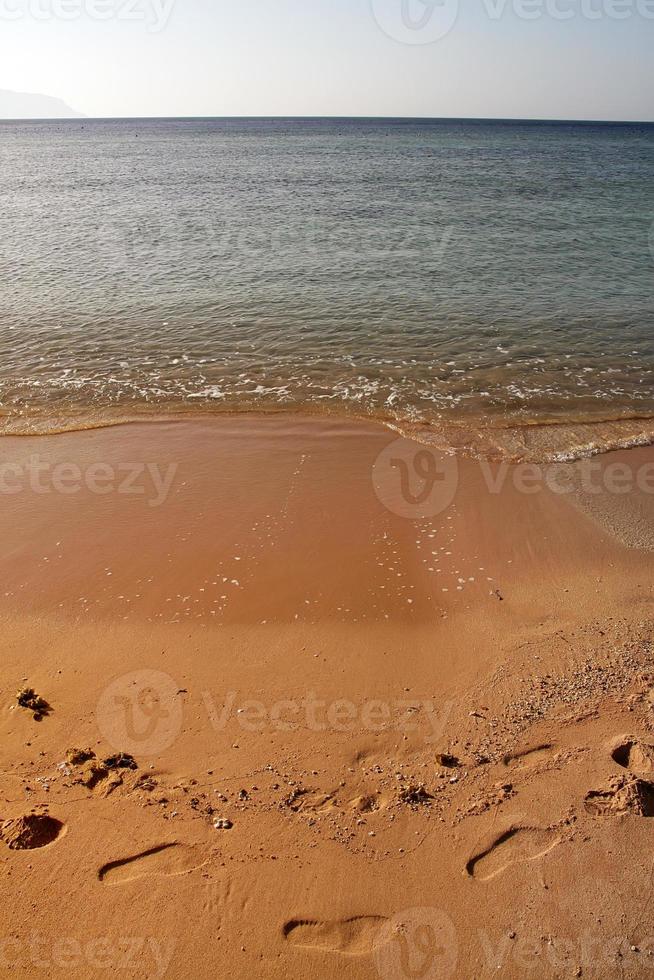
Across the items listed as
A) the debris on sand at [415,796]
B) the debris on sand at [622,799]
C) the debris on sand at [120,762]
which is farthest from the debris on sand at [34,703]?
the debris on sand at [622,799]

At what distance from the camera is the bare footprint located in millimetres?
4715

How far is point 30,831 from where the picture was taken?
542cm

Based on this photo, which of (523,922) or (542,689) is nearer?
(523,922)

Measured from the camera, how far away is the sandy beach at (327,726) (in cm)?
482

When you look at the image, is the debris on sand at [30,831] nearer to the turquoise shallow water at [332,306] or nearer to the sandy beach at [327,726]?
the sandy beach at [327,726]

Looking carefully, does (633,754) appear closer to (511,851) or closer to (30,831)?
(511,851)

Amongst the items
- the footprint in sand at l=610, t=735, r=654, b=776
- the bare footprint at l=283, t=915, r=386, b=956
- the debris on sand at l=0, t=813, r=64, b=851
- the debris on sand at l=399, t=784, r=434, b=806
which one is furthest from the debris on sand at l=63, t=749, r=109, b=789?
the footprint in sand at l=610, t=735, r=654, b=776

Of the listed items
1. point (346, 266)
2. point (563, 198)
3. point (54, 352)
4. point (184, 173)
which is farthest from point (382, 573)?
point (184, 173)

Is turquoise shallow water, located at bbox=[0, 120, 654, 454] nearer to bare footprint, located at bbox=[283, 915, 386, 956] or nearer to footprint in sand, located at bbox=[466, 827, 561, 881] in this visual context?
footprint in sand, located at bbox=[466, 827, 561, 881]

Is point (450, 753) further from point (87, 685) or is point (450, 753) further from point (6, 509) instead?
point (6, 509)

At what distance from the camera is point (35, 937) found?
475 centimetres

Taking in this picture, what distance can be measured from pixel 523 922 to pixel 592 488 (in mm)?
7852

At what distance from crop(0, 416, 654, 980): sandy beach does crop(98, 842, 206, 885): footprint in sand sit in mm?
18

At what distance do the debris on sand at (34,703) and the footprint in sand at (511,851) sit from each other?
475cm
